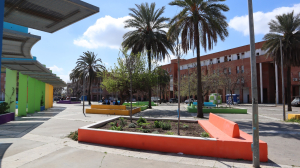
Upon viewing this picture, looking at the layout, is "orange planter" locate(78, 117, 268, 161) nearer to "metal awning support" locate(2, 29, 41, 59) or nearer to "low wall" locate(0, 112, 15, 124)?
"metal awning support" locate(2, 29, 41, 59)

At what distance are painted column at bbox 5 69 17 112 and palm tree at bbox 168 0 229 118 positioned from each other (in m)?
14.3

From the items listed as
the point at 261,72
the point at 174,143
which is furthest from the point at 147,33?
the point at 261,72

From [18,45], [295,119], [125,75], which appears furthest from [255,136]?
[125,75]

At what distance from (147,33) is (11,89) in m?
17.0

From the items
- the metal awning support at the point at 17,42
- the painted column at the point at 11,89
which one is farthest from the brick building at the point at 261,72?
the metal awning support at the point at 17,42

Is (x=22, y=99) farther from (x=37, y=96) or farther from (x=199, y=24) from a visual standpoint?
(x=199, y=24)

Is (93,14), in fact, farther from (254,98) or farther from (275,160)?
(275,160)

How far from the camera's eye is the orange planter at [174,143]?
20.2 ft

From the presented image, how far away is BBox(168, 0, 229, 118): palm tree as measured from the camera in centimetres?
1736

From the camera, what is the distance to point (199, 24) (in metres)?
18.1

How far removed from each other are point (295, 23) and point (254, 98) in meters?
23.0

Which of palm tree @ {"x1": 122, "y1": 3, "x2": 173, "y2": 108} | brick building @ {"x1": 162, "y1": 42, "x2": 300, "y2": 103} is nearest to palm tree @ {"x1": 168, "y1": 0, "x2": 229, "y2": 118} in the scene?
palm tree @ {"x1": 122, "y1": 3, "x2": 173, "y2": 108}

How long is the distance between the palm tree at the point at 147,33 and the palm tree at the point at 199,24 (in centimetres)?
900

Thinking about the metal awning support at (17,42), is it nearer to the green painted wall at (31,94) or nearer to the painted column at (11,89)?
the painted column at (11,89)
